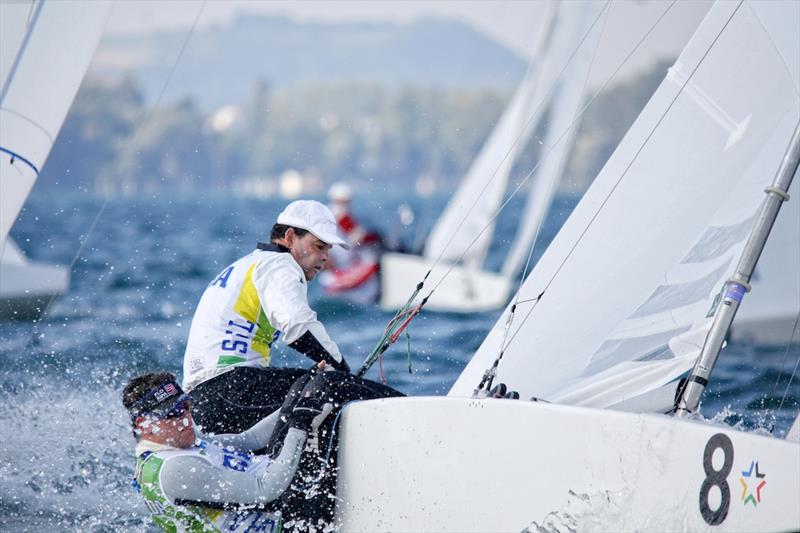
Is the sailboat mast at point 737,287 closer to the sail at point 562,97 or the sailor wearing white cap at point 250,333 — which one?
the sailor wearing white cap at point 250,333

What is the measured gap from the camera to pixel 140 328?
291 inches

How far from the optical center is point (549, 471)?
2506mm

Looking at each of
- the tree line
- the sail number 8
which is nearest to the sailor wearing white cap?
the sail number 8

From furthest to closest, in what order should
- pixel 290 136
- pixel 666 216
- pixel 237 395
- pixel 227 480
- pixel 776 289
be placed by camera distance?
pixel 290 136 < pixel 776 289 < pixel 666 216 < pixel 237 395 < pixel 227 480

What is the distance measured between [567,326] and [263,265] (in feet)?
2.71

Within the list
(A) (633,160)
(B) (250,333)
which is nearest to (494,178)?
(A) (633,160)

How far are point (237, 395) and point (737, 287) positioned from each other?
1232 mm

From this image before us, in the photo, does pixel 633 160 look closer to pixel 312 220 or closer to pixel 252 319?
pixel 312 220

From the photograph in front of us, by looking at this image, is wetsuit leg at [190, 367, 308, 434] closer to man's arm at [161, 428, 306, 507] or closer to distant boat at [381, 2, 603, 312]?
man's arm at [161, 428, 306, 507]

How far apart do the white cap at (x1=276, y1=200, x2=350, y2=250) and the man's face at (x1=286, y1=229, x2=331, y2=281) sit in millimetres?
22

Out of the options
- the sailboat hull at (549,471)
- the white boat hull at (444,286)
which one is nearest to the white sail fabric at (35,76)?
the sailboat hull at (549,471)

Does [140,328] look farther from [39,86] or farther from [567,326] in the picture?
[567,326]

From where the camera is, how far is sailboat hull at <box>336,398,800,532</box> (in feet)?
7.57

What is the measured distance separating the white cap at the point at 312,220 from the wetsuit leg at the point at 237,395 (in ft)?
1.14
